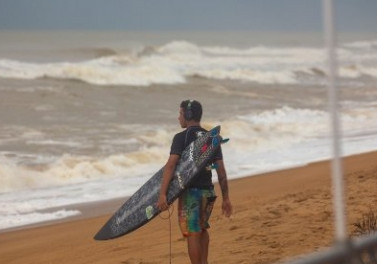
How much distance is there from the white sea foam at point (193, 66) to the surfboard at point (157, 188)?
31.9m

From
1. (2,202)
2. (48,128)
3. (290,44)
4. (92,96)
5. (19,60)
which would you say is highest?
(290,44)

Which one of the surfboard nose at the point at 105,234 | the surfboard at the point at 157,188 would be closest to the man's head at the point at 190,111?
the surfboard at the point at 157,188

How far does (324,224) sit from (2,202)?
16.9 feet

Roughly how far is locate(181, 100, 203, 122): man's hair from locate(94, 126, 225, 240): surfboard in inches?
5.7

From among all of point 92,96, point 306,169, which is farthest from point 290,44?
point 306,169

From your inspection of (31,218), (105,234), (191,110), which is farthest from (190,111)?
(31,218)

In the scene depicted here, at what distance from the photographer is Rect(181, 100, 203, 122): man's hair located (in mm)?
5910

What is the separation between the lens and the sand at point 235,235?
7426 millimetres

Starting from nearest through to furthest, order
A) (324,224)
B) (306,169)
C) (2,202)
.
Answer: (324,224) → (2,202) → (306,169)

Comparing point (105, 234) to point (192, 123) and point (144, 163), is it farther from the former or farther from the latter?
point (144, 163)

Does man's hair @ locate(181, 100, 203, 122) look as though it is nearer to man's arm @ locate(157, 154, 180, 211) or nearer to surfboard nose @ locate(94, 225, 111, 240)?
man's arm @ locate(157, 154, 180, 211)

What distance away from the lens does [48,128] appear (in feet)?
71.5

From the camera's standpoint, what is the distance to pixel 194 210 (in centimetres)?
585

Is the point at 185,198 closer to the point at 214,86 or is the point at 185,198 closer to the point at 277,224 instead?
the point at 277,224
